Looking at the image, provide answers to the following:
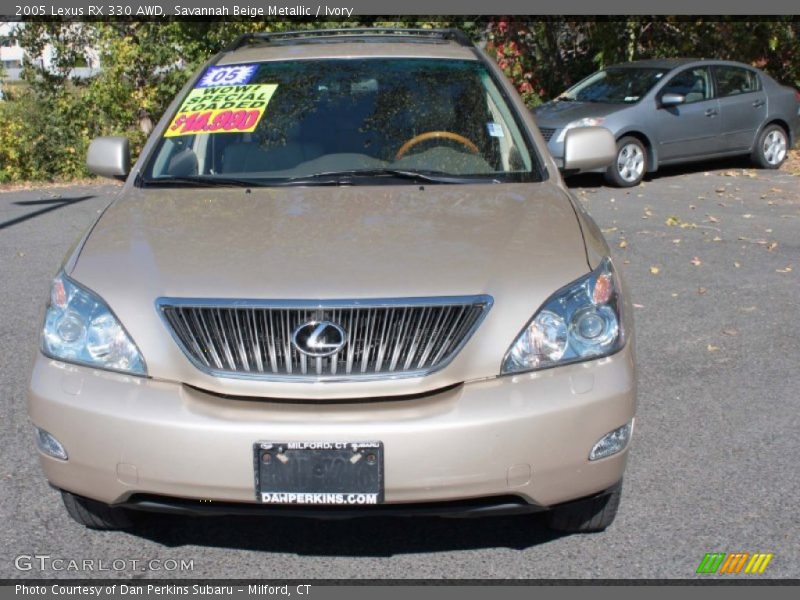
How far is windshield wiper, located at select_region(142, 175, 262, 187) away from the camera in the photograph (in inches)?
165

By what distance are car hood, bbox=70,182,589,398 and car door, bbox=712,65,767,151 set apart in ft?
35.3

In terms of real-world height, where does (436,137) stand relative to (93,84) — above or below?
above

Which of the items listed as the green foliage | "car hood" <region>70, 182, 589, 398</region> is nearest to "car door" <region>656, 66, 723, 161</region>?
the green foliage

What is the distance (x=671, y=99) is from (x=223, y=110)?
964 centimetres

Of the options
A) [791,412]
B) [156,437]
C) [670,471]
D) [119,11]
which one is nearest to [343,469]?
[156,437]

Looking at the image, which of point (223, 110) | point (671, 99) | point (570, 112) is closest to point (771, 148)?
point (671, 99)

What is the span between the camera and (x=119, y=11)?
603 inches

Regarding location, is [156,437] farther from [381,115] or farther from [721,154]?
[721,154]

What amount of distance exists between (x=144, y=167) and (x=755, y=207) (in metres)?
8.55

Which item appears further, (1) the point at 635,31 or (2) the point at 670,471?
(1) the point at 635,31

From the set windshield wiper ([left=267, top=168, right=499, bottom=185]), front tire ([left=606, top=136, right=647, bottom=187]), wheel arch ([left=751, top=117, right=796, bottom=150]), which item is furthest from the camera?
wheel arch ([left=751, top=117, right=796, bottom=150])

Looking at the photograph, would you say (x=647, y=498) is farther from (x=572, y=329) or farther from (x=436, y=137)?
(x=436, y=137)

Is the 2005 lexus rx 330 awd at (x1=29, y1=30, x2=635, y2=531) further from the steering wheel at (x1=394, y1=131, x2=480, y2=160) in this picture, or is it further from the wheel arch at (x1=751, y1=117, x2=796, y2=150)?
the wheel arch at (x1=751, y1=117, x2=796, y2=150)

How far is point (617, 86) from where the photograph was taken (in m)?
13.9
